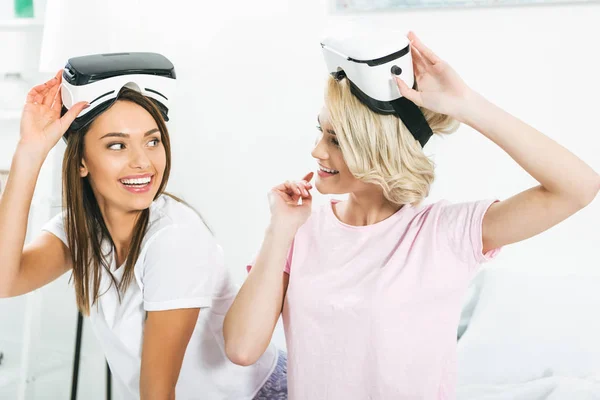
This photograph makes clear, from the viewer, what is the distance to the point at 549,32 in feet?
7.22

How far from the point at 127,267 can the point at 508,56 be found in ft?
4.89

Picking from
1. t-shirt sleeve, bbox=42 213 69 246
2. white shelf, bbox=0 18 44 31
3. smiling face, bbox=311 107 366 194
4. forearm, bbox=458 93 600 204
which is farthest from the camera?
white shelf, bbox=0 18 44 31

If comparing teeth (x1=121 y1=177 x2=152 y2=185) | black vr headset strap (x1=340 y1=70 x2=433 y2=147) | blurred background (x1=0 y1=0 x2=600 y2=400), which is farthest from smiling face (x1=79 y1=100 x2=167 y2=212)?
blurred background (x1=0 y1=0 x2=600 y2=400)

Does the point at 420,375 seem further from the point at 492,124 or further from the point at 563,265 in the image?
the point at 563,265

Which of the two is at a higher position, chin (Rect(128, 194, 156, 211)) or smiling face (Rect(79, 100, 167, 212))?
smiling face (Rect(79, 100, 167, 212))

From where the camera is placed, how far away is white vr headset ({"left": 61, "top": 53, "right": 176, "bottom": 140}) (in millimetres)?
1396

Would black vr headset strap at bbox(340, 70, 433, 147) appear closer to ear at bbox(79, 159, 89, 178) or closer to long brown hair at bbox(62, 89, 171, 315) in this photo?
long brown hair at bbox(62, 89, 171, 315)

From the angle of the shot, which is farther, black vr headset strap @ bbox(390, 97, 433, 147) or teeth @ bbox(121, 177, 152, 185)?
teeth @ bbox(121, 177, 152, 185)

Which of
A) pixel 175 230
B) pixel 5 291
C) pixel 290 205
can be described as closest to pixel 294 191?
pixel 290 205

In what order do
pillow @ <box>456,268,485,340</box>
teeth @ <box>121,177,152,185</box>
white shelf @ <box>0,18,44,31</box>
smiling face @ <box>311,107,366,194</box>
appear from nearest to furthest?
smiling face @ <box>311,107,366,194</box>
teeth @ <box>121,177,152,185</box>
pillow @ <box>456,268,485,340</box>
white shelf @ <box>0,18,44,31</box>

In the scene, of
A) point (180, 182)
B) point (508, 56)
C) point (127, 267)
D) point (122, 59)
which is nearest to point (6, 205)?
point (127, 267)

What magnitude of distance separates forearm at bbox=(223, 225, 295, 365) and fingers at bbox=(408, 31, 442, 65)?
0.46 meters

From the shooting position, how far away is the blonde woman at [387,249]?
119 centimetres

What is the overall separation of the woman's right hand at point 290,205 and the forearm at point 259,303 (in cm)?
2
